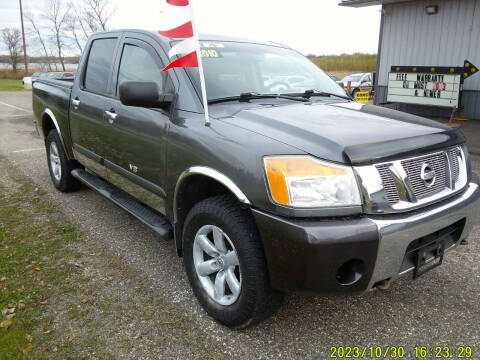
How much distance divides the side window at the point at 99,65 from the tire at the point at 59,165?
3.60ft

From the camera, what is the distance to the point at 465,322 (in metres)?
2.59

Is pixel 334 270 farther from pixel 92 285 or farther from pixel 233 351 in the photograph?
pixel 92 285

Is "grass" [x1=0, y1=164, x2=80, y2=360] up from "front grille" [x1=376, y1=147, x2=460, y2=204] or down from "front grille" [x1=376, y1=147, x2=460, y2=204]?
down

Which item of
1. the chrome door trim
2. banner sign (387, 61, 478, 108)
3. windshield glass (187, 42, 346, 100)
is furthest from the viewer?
banner sign (387, 61, 478, 108)

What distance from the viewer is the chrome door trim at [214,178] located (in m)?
2.17

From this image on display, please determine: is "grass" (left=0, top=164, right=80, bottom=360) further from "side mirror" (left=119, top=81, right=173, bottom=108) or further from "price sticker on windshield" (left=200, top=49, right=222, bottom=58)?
"price sticker on windshield" (left=200, top=49, right=222, bottom=58)

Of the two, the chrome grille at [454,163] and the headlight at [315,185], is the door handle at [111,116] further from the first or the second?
the chrome grille at [454,163]

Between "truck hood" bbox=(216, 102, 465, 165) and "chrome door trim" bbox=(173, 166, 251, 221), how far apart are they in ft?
1.06

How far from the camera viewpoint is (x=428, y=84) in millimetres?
10375

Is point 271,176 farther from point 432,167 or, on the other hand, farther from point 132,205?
point 132,205

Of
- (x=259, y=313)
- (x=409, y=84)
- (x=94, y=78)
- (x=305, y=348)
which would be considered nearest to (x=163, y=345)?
(x=259, y=313)

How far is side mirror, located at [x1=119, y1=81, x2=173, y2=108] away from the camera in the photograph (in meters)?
2.56

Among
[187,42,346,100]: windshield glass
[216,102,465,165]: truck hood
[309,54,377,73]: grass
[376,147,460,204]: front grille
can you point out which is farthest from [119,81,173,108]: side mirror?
[309,54,377,73]: grass

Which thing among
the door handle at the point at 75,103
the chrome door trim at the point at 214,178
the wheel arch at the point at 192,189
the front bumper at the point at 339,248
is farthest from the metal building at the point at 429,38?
the chrome door trim at the point at 214,178
